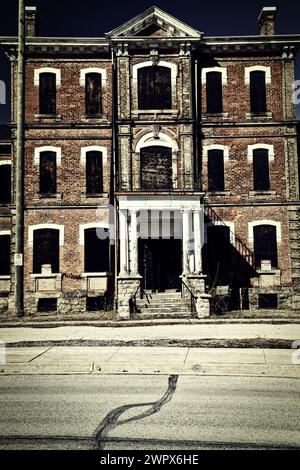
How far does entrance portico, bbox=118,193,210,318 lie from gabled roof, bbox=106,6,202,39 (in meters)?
7.87

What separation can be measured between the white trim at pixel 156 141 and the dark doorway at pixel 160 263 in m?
4.31

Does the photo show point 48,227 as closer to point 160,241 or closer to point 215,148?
point 160,241

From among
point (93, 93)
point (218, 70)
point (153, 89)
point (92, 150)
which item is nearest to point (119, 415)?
point (92, 150)

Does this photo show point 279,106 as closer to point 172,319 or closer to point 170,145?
point 170,145

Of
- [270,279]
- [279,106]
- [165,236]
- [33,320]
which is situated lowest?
[33,320]

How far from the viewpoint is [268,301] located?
1947 centimetres

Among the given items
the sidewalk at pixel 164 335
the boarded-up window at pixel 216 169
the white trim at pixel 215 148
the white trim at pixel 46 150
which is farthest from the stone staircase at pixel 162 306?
the white trim at pixel 46 150

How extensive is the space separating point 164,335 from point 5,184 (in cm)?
1297

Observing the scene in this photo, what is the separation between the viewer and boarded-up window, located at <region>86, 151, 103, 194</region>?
65.4 ft
